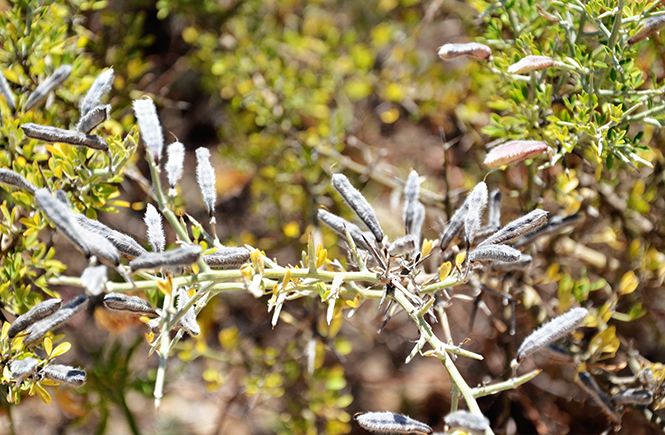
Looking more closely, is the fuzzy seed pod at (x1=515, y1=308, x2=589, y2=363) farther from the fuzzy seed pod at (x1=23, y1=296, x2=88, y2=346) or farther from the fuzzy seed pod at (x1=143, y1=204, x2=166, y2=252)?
the fuzzy seed pod at (x1=23, y1=296, x2=88, y2=346)

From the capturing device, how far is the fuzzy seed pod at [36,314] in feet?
3.58

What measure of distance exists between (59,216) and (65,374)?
1.46 ft

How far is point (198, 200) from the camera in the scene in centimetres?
347

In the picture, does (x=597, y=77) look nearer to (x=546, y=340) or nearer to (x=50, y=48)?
(x=546, y=340)

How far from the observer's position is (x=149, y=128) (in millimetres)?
1131

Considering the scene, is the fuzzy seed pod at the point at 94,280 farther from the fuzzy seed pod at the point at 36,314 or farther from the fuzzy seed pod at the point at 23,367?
the fuzzy seed pod at the point at 23,367

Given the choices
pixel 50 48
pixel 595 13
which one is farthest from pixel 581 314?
pixel 50 48

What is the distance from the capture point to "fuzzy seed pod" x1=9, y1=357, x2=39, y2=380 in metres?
1.15

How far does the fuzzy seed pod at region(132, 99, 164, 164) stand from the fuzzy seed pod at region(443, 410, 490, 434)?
892 mm

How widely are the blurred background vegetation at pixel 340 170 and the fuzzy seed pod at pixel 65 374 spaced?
28 cm

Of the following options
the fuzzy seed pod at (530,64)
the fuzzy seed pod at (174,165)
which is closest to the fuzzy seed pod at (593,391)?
the fuzzy seed pod at (530,64)

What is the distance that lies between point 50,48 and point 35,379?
1166mm

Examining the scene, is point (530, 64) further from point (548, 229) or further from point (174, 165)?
point (174, 165)

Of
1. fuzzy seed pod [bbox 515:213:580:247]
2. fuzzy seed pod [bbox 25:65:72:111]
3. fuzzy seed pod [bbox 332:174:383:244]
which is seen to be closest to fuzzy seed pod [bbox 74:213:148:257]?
fuzzy seed pod [bbox 332:174:383:244]
